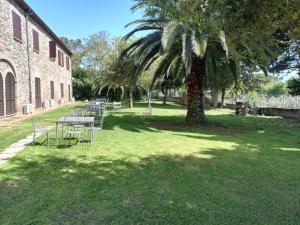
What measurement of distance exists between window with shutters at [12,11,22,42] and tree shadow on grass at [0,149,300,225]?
39.6ft

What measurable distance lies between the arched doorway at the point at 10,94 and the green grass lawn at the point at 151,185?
8.76m

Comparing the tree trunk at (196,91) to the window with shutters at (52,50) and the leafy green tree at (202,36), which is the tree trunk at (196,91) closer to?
the leafy green tree at (202,36)

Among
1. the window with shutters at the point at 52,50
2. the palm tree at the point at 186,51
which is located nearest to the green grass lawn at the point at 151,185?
the palm tree at the point at 186,51

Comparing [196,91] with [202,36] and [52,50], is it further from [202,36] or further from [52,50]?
[52,50]

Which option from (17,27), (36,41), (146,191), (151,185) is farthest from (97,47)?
(146,191)

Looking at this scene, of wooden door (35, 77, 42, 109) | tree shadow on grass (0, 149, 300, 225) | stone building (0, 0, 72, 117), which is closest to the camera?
tree shadow on grass (0, 149, 300, 225)

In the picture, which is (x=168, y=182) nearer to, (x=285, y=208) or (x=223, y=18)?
(x=285, y=208)

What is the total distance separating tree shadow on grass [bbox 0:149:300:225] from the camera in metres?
4.23

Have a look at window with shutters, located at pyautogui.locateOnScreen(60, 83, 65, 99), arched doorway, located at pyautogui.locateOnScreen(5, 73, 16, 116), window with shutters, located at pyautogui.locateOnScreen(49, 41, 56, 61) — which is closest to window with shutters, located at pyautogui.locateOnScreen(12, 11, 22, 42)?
arched doorway, located at pyautogui.locateOnScreen(5, 73, 16, 116)

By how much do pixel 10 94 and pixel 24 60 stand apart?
9.73 ft

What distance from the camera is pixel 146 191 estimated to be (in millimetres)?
5184

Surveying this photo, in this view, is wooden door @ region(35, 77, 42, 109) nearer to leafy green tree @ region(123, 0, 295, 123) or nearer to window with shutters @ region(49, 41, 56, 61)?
window with shutters @ region(49, 41, 56, 61)

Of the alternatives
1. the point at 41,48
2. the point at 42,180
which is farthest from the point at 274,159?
the point at 41,48

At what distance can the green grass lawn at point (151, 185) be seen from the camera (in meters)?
4.26
